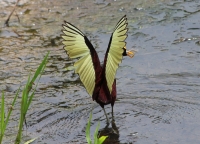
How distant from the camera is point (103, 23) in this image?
684 cm

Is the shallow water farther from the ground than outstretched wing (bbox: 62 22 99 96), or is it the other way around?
outstretched wing (bbox: 62 22 99 96)

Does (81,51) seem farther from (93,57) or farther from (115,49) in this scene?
(115,49)

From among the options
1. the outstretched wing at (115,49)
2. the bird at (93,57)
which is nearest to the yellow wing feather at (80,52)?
the bird at (93,57)

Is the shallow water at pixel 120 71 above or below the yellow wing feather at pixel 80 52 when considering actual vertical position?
below

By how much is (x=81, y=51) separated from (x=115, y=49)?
1.08 ft

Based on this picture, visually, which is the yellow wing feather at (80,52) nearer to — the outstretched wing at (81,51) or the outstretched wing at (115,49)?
the outstretched wing at (81,51)

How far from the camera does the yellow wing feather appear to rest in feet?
12.4

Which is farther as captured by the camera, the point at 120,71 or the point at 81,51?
the point at 120,71

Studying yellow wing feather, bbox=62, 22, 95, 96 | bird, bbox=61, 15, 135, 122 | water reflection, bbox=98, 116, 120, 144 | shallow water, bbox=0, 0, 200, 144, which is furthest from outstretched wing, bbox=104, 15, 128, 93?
shallow water, bbox=0, 0, 200, 144

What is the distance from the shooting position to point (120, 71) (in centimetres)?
545

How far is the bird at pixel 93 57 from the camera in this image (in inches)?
142

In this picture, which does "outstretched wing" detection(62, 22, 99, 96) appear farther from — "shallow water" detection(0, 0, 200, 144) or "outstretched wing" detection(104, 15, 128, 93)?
"shallow water" detection(0, 0, 200, 144)

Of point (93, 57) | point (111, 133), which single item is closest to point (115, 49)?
point (93, 57)

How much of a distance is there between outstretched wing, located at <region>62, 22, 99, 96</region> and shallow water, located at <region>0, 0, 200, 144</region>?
50 cm
